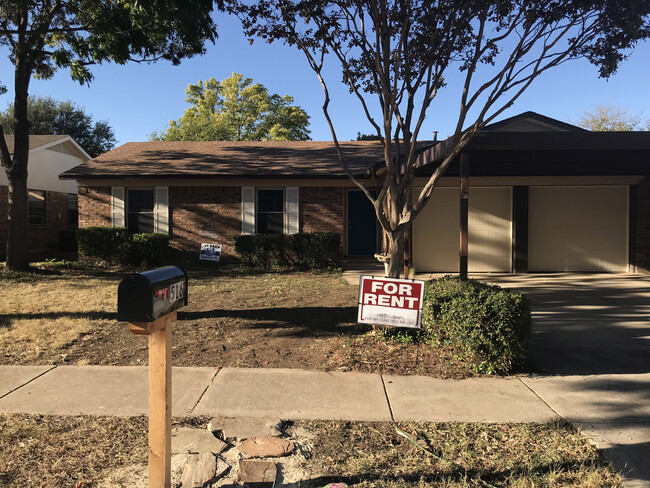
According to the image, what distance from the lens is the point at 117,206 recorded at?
48.7ft

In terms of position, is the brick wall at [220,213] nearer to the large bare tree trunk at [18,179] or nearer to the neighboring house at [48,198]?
the large bare tree trunk at [18,179]

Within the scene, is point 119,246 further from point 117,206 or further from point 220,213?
point 220,213

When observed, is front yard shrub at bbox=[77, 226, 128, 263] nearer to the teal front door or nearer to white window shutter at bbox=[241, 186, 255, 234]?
white window shutter at bbox=[241, 186, 255, 234]

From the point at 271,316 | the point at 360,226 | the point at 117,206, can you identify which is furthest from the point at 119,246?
the point at 271,316

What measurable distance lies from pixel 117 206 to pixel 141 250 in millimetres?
2482

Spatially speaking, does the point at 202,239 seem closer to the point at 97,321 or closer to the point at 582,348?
the point at 97,321

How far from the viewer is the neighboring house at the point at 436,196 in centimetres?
956

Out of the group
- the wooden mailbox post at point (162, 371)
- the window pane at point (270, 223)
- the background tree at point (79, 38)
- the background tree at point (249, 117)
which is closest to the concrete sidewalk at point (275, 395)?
the wooden mailbox post at point (162, 371)

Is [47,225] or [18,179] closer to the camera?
[18,179]

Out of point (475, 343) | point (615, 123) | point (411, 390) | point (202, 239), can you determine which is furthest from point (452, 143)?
point (615, 123)

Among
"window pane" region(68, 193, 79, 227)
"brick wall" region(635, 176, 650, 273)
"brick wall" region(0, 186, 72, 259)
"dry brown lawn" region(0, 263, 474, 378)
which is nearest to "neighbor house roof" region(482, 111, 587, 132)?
"brick wall" region(635, 176, 650, 273)

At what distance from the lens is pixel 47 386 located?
4.52 m

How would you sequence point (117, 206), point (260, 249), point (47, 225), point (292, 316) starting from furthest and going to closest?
1. point (47, 225)
2. point (117, 206)
3. point (260, 249)
4. point (292, 316)

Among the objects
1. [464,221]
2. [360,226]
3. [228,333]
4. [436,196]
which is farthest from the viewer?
[360,226]
